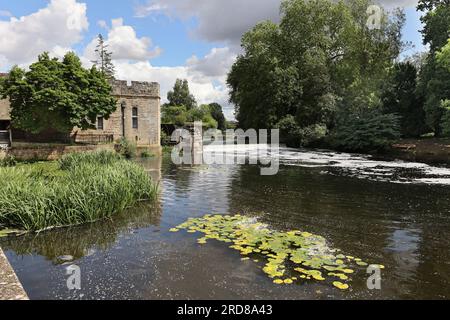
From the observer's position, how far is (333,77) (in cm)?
4262

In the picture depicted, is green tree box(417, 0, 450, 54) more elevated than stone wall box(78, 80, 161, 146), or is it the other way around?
green tree box(417, 0, 450, 54)

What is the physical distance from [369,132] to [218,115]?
6177 cm

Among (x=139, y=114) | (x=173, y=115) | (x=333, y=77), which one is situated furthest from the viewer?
(x=173, y=115)

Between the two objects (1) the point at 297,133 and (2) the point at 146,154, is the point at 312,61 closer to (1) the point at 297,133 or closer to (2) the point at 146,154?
(1) the point at 297,133

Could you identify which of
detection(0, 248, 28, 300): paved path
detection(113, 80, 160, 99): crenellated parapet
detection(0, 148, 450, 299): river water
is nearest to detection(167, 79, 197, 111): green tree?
detection(113, 80, 160, 99): crenellated parapet

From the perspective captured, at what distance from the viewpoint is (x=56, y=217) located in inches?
334

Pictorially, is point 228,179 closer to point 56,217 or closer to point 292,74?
point 56,217

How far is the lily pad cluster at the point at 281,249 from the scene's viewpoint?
5.73 meters

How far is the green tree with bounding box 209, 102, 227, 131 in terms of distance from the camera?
86875 millimetres

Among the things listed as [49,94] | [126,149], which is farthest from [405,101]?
[49,94]

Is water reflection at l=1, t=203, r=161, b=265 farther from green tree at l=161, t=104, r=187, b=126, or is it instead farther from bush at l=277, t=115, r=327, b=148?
green tree at l=161, t=104, r=187, b=126

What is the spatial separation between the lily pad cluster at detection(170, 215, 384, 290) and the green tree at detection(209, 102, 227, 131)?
77895 mm

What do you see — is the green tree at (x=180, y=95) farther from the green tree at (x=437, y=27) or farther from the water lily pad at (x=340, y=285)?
the water lily pad at (x=340, y=285)
